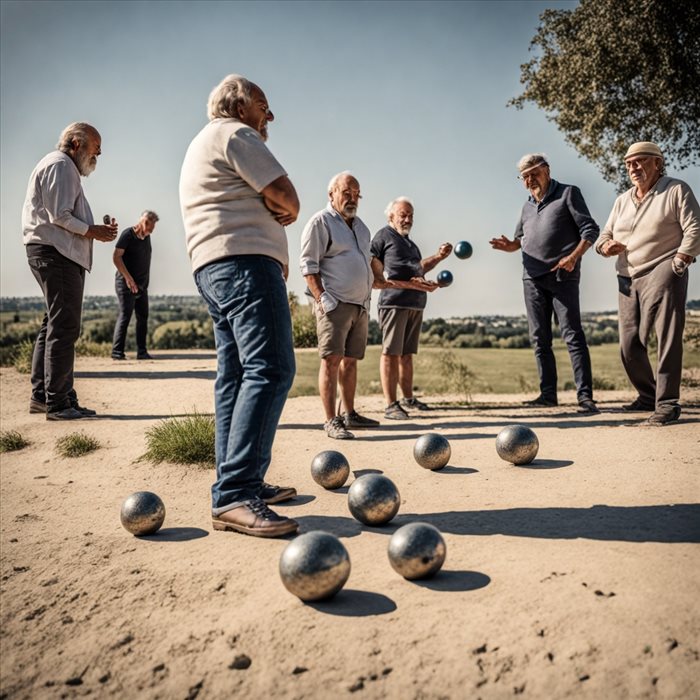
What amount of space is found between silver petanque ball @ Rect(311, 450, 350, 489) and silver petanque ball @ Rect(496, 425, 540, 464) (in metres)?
1.37

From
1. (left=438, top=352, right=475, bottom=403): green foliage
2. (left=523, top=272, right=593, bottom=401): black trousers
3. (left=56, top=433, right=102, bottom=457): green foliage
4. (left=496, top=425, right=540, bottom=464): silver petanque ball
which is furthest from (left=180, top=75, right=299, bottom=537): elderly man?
(left=438, top=352, right=475, bottom=403): green foliage

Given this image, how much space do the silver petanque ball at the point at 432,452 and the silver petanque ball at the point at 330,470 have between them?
2.46 feet

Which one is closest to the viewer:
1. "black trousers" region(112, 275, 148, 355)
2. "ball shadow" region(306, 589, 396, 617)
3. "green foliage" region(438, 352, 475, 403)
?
"ball shadow" region(306, 589, 396, 617)

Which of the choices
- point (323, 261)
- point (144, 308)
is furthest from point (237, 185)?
point (144, 308)

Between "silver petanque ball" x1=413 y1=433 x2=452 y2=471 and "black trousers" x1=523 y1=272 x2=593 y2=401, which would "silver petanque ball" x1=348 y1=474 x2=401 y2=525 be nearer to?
"silver petanque ball" x1=413 y1=433 x2=452 y2=471

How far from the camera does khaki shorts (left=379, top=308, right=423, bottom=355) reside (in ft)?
26.9

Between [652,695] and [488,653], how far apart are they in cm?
55

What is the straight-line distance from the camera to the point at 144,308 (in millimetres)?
13359

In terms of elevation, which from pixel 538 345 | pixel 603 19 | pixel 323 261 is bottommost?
pixel 538 345

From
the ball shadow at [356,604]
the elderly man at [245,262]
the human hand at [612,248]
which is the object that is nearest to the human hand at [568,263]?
the human hand at [612,248]

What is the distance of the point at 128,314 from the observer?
42.1ft

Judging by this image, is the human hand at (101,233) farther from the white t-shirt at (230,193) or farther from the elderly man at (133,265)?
the elderly man at (133,265)

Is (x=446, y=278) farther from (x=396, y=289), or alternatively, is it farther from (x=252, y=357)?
(x=252, y=357)

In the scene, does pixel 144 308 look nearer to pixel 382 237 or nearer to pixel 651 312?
pixel 382 237
